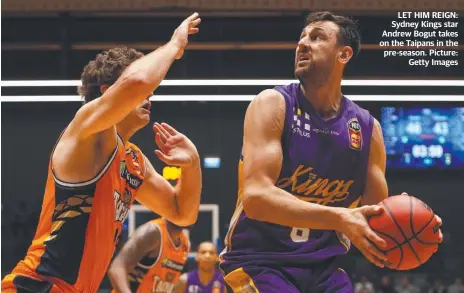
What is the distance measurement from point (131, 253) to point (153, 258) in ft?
0.98

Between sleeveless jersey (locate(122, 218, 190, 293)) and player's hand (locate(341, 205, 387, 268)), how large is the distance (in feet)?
10.2

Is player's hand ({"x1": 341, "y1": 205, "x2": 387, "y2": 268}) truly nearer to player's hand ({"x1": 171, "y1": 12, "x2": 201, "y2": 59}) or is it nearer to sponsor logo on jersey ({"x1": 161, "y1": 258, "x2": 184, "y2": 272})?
player's hand ({"x1": 171, "y1": 12, "x2": 201, "y2": 59})

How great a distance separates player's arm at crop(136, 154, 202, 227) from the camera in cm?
392

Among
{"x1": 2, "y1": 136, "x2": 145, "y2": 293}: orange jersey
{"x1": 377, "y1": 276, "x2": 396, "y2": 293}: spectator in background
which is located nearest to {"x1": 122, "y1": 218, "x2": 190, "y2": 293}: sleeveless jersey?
{"x1": 2, "y1": 136, "x2": 145, "y2": 293}: orange jersey

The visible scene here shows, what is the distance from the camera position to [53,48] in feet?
35.9

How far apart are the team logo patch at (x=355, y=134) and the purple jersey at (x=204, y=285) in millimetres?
4890

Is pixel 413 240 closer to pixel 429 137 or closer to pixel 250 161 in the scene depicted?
pixel 250 161

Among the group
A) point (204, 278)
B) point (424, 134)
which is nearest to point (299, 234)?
point (204, 278)

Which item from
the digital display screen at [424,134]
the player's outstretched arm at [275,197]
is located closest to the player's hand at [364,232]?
the player's outstretched arm at [275,197]

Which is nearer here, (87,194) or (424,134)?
(87,194)

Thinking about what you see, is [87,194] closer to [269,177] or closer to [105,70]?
[105,70]

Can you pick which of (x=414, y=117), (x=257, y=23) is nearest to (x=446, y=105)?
(x=414, y=117)

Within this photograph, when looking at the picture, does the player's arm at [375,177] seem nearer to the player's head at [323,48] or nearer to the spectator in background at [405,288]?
the player's head at [323,48]

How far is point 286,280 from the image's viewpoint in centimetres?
325
